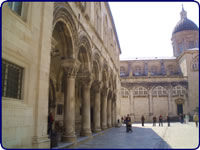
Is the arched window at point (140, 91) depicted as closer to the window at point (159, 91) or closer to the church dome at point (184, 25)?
the window at point (159, 91)

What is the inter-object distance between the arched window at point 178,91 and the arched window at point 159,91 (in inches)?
60.9

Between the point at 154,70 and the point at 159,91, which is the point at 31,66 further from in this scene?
the point at 154,70

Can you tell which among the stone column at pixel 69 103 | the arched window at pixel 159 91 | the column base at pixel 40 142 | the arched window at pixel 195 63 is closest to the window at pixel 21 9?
the column base at pixel 40 142

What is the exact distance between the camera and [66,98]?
10812mm

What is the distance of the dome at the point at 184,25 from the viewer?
51594 mm

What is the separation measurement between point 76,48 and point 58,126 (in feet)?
24.8

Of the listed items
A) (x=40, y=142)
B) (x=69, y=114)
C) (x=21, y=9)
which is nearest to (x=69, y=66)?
(x=69, y=114)

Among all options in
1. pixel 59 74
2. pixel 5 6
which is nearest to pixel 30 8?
pixel 5 6

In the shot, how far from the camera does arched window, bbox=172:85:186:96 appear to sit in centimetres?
4197

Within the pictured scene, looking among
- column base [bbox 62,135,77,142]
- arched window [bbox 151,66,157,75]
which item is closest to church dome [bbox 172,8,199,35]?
arched window [bbox 151,66,157,75]

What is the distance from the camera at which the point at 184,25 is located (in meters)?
52.4

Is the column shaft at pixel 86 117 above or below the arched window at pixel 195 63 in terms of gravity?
below

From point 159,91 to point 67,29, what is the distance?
118ft

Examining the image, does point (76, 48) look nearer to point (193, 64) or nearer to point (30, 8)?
point (30, 8)
